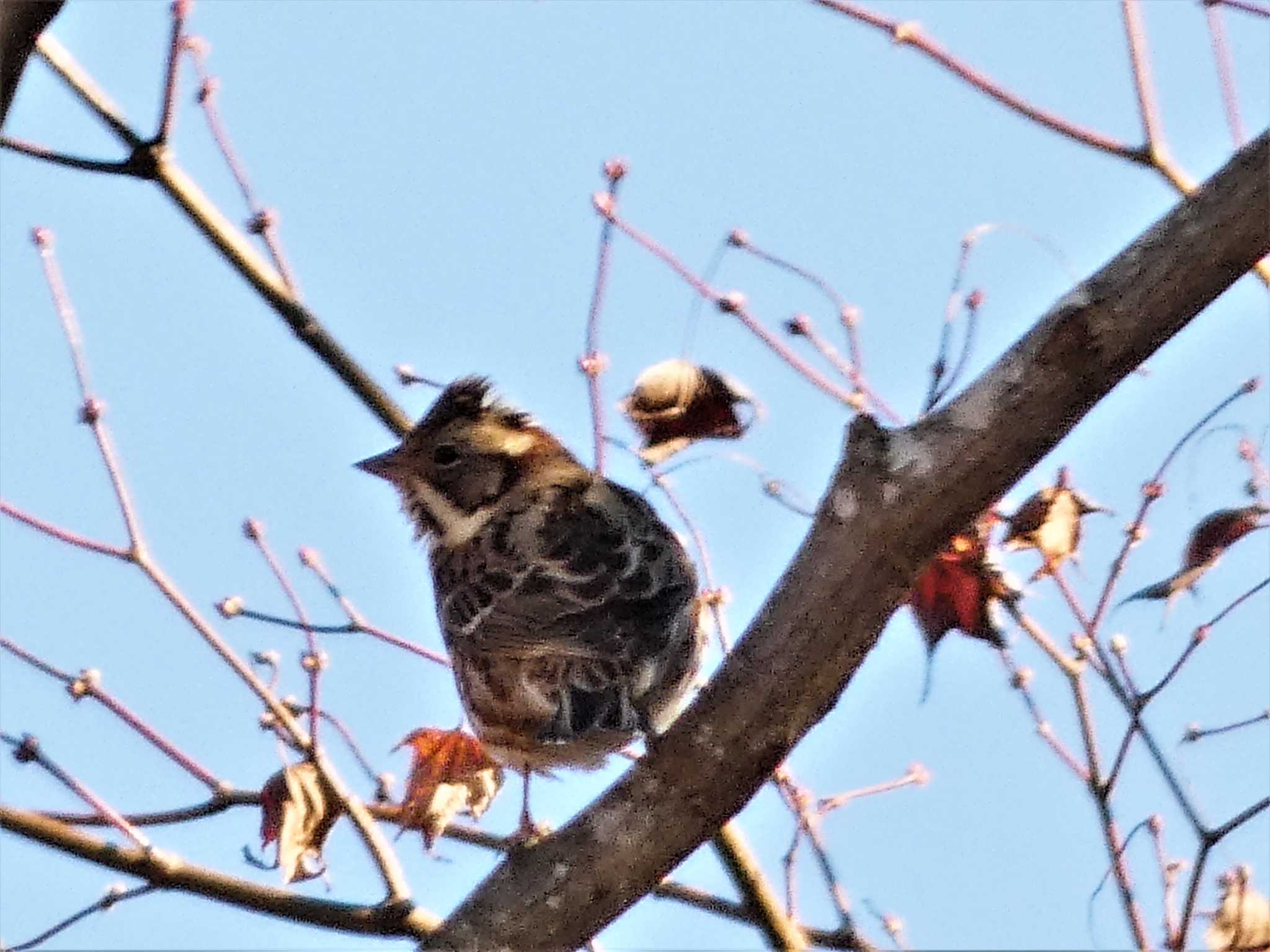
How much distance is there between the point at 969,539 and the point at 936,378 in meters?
1.27

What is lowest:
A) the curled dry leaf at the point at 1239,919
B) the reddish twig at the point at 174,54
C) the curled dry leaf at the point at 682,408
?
the curled dry leaf at the point at 1239,919

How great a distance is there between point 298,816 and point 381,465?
6.88 ft

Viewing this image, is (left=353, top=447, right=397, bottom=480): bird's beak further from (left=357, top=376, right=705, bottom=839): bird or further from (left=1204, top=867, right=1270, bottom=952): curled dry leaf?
(left=1204, top=867, right=1270, bottom=952): curled dry leaf

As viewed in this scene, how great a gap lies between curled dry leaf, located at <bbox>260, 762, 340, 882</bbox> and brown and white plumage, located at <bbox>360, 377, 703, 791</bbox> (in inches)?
27.2

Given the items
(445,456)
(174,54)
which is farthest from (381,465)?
(174,54)

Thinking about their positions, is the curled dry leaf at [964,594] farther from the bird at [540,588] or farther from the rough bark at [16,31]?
the rough bark at [16,31]

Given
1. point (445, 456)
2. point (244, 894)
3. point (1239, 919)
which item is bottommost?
point (1239, 919)

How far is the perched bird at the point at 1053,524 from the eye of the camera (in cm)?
557

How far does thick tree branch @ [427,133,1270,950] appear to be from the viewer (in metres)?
4.09

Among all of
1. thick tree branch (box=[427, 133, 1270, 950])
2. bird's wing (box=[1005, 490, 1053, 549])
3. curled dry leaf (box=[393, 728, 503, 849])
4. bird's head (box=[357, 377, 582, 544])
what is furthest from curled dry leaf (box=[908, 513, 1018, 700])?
bird's head (box=[357, 377, 582, 544])

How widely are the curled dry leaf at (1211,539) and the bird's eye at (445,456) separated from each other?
10.5 feet

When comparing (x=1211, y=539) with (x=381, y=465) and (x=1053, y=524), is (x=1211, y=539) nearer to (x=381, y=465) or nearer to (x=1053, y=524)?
(x=1053, y=524)

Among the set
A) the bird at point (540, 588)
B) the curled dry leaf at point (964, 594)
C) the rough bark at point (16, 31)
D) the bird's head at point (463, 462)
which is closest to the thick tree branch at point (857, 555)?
the bird at point (540, 588)

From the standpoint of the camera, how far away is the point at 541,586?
6742mm
